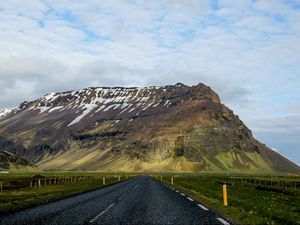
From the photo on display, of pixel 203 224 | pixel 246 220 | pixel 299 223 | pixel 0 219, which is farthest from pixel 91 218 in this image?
pixel 299 223

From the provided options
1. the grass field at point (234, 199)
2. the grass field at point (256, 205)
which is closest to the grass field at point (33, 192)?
the grass field at point (234, 199)

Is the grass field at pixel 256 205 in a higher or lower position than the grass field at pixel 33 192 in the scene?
lower

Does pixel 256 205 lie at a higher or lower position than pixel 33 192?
lower

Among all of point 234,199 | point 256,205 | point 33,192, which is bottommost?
point 256,205

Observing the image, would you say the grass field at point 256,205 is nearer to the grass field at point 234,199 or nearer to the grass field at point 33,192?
the grass field at point 234,199

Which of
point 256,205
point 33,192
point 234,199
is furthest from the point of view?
point 33,192

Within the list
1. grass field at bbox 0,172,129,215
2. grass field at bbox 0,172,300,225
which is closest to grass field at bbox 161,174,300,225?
grass field at bbox 0,172,300,225

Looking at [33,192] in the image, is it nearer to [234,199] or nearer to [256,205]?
[234,199]

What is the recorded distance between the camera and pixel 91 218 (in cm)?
1895

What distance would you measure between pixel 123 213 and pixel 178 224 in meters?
4.88

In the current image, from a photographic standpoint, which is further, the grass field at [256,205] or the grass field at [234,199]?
the grass field at [234,199]

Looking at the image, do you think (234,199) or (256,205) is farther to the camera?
(234,199)

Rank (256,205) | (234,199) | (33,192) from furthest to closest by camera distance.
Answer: (33,192)
(234,199)
(256,205)

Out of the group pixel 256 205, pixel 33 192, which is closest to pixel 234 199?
pixel 256 205
